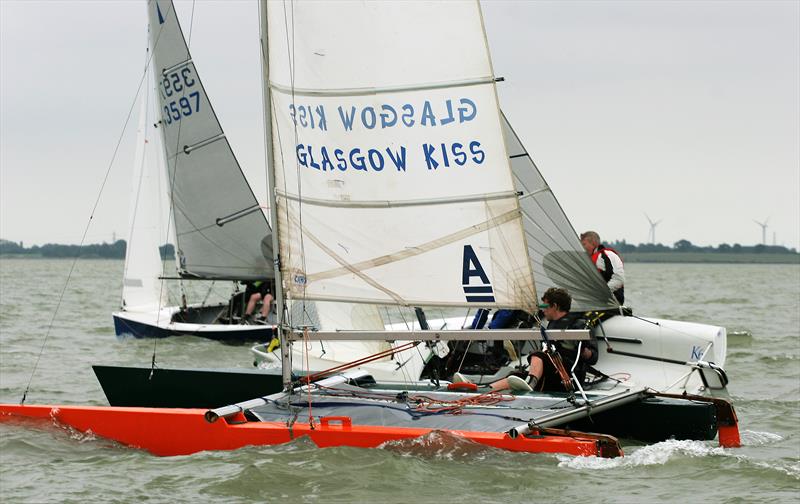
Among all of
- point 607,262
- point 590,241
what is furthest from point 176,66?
point 607,262

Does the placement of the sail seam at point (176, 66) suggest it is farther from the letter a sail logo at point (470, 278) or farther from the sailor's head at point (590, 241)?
the letter a sail logo at point (470, 278)

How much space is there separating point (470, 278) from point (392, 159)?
0.95 meters

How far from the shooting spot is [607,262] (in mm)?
10055

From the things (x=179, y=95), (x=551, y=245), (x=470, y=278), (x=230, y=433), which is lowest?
(x=230, y=433)

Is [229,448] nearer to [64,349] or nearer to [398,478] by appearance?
[398,478]

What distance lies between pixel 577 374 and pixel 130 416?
322 cm

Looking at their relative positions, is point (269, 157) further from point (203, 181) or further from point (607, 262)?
point (203, 181)

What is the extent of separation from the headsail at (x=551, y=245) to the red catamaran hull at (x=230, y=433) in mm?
2345

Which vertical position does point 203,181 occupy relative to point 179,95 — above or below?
below

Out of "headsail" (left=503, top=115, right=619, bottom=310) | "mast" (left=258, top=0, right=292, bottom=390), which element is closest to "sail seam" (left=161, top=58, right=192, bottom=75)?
"headsail" (left=503, top=115, right=619, bottom=310)

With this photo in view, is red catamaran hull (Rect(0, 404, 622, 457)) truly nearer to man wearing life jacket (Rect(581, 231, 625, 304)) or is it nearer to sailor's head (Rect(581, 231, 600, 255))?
man wearing life jacket (Rect(581, 231, 625, 304))

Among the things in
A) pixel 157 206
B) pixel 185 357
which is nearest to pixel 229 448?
pixel 185 357

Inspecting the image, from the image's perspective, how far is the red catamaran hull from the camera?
6.70 m

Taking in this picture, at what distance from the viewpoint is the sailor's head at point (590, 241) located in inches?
404
